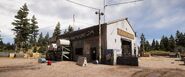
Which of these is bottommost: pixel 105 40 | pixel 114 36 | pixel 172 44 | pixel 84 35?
pixel 105 40

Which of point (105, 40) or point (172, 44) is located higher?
point (172, 44)

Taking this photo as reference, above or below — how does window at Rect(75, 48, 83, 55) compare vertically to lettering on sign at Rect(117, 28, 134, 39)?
below

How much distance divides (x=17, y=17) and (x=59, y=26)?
2917 cm

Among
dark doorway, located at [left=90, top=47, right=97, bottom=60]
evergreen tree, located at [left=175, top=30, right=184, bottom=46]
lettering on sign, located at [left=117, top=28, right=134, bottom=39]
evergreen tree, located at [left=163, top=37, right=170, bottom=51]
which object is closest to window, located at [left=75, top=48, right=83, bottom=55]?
dark doorway, located at [left=90, top=47, right=97, bottom=60]

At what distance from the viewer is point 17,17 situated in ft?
233

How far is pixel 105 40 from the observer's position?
3062cm

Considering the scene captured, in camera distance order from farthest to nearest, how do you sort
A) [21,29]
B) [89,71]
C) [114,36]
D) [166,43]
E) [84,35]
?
[166,43] → [21,29] → [84,35] → [114,36] → [89,71]

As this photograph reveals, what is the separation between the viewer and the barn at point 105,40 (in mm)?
30531

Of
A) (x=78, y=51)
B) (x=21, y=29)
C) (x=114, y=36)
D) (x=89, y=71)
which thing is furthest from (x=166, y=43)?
(x=89, y=71)

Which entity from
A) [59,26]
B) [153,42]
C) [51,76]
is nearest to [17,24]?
[59,26]

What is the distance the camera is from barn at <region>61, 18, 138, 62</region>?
30.5 m

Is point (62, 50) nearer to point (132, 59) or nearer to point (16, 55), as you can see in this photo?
point (132, 59)

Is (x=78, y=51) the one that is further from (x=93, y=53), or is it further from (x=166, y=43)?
(x=166, y=43)

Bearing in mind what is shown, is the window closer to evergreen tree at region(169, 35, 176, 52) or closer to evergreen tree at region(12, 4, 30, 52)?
evergreen tree at region(12, 4, 30, 52)
